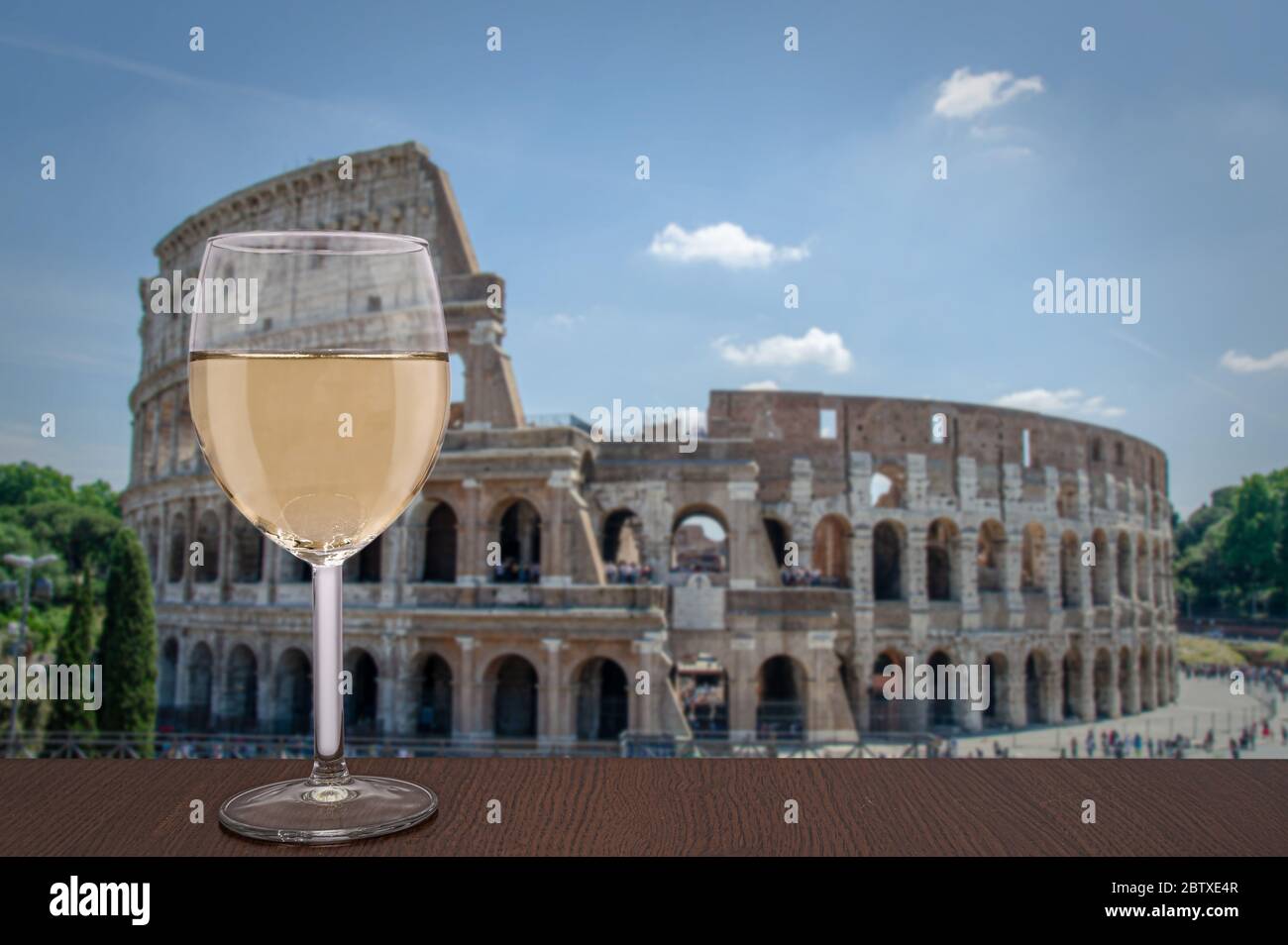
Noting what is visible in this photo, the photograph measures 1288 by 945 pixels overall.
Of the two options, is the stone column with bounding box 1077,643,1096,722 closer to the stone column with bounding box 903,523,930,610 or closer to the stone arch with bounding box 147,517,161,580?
the stone column with bounding box 903,523,930,610

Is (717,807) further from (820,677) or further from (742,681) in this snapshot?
(820,677)

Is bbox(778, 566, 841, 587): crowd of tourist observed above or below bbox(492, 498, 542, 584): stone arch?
below

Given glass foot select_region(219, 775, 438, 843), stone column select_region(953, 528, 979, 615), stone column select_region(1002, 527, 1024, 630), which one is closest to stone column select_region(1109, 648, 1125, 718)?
stone column select_region(1002, 527, 1024, 630)

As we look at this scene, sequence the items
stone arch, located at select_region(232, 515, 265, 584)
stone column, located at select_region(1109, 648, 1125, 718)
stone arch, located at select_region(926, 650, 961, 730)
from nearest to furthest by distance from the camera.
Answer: stone arch, located at select_region(232, 515, 265, 584) → stone arch, located at select_region(926, 650, 961, 730) → stone column, located at select_region(1109, 648, 1125, 718)

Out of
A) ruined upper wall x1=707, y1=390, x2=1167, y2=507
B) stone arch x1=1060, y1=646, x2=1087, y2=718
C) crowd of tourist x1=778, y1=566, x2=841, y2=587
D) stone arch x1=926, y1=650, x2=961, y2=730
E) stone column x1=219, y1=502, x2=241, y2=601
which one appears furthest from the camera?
stone arch x1=1060, y1=646, x2=1087, y2=718
